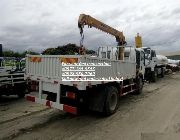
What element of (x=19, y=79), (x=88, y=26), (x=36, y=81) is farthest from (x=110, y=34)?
(x=36, y=81)

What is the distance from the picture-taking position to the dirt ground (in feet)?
23.3

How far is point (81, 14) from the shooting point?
1148 cm

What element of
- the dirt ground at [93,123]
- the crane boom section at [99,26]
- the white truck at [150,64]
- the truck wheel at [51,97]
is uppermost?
the crane boom section at [99,26]

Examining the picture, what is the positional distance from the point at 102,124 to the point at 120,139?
150 cm

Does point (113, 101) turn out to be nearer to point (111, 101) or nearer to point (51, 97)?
point (111, 101)

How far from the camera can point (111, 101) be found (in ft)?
30.9

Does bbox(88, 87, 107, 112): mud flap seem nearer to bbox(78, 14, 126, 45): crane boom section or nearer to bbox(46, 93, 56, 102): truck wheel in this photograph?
bbox(46, 93, 56, 102): truck wheel

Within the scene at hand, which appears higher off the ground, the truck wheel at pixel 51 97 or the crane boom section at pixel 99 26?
the crane boom section at pixel 99 26

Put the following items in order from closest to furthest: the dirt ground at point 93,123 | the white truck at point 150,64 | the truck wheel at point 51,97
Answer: the dirt ground at point 93,123 < the truck wheel at point 51,97 < the white truck at point 150,64

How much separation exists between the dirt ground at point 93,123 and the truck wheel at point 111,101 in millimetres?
192

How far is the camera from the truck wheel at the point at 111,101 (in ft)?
29.3

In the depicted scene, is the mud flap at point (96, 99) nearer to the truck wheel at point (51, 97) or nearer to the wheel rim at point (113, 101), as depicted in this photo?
the wheel rim at point (113, 101)

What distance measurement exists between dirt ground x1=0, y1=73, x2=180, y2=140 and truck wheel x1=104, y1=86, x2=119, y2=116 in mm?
192

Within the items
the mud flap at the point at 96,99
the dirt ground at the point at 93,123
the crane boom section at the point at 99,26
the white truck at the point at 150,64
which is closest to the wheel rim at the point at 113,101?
the dirt ground at the point at 93,123
